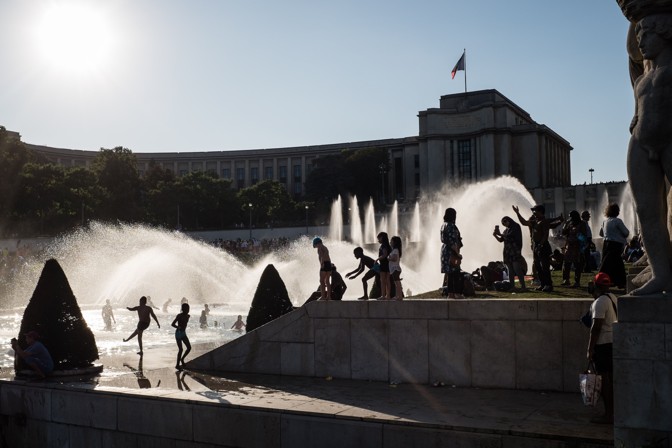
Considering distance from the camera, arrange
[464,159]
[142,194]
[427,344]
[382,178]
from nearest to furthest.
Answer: [427,344], [142,194], [464,159], [382,178]

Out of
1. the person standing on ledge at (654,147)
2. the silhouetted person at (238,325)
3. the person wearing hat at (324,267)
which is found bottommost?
the silhouetted person at (238,325)

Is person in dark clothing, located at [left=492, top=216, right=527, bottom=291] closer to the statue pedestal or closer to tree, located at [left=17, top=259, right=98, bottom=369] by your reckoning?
tree, located at [left=17, top=259, right=98, bottom=369]

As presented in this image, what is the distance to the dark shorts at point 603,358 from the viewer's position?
22.8ft

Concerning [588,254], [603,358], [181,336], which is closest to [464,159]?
[588,254]

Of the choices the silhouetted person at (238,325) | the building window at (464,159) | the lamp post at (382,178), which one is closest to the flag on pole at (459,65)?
the building window at (464,159)

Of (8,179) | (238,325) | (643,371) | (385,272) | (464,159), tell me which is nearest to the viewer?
(643,371)

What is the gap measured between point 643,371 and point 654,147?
5.95 feet

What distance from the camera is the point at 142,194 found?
8181 cm

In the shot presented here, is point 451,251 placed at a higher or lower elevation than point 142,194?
lower

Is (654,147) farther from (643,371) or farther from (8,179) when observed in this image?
(8,179)

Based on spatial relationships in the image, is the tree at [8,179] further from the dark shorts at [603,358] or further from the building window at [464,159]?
the dark shorts at [603,358]

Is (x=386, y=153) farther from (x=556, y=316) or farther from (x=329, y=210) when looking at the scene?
(x=556, y=316)

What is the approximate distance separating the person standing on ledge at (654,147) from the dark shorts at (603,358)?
1251 millimetres

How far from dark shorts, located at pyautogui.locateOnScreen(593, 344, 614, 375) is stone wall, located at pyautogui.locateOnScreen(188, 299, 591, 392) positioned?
2074mm
